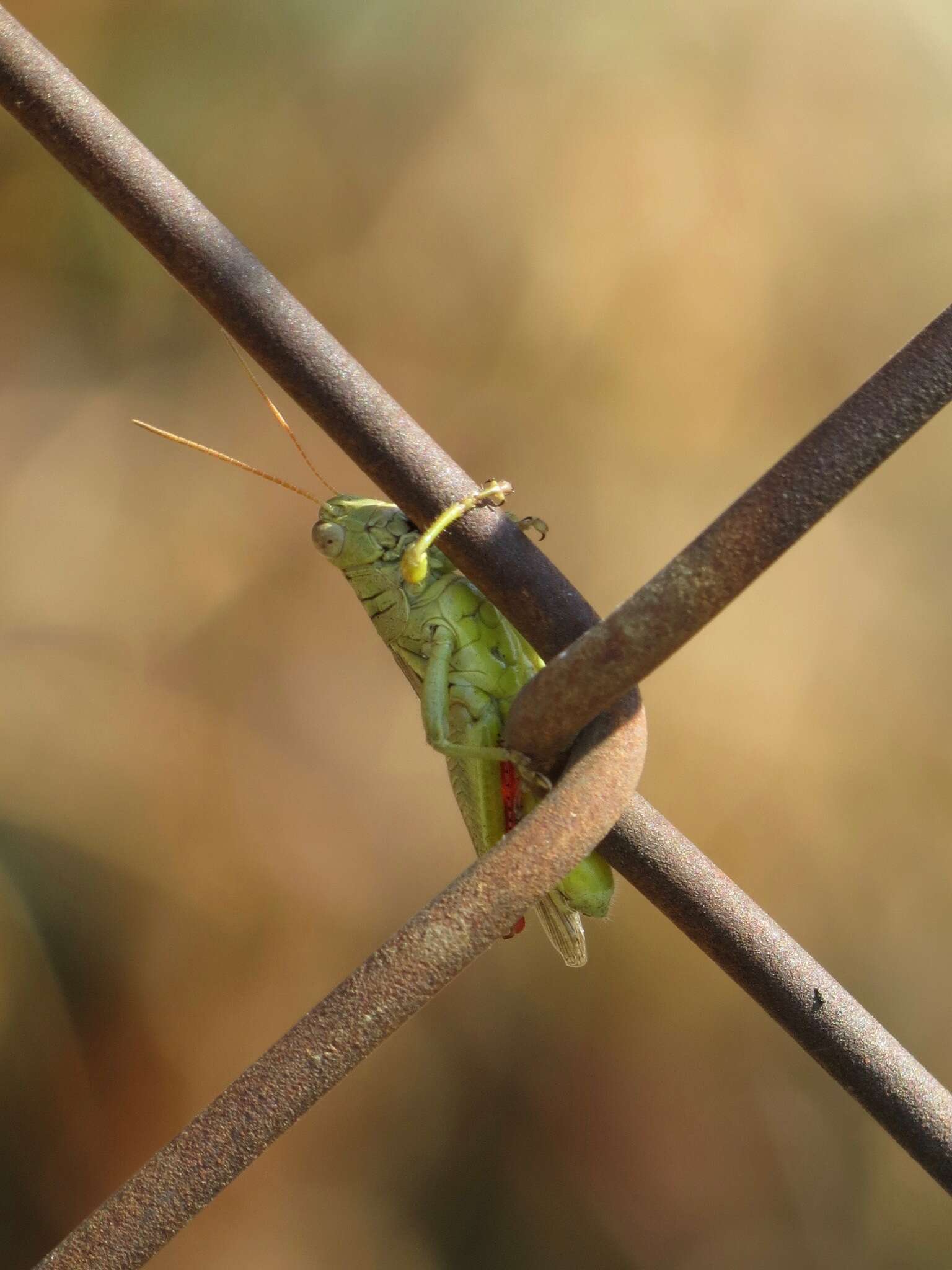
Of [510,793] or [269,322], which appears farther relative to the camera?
[510,793]

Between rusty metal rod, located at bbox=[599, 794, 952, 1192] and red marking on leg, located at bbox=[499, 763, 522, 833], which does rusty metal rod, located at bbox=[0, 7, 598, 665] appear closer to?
rusty metal rod, located at bbox=[599, 794, 952, 1192]

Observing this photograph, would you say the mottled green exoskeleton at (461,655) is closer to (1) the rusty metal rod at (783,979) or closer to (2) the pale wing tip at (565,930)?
(2) the pale wing tip at (565,930)

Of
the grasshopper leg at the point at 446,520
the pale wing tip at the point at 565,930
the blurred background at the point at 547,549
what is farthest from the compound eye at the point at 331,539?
the blurred background at the point at 547,549

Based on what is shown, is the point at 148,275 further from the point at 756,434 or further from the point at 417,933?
the point at 417,933

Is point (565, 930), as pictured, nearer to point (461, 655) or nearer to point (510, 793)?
point (510, 793)

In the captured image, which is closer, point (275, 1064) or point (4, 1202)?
point (275, 1064)

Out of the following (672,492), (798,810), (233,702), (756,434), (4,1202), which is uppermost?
(756,434)

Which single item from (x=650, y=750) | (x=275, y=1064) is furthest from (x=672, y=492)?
(x=275, y=1064)

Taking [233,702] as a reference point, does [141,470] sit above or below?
above

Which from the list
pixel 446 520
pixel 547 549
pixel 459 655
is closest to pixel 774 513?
pixel 446 520
